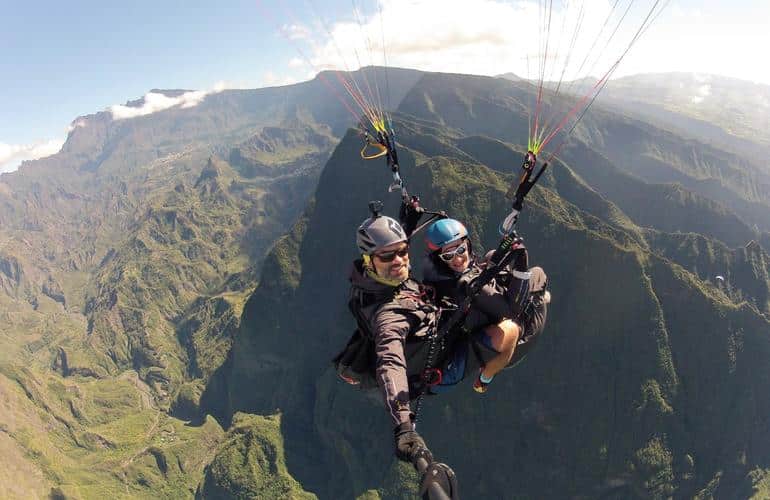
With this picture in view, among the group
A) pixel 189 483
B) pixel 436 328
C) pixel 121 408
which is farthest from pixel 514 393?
pixel 121 408

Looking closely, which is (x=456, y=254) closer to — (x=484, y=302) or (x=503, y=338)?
(x=484, y=302)

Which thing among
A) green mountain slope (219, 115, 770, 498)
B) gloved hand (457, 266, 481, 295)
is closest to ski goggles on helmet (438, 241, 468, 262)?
gloved hand (457, 266, 481, 295)

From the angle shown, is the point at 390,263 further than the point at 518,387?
No

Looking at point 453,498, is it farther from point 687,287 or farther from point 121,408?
point 121,408

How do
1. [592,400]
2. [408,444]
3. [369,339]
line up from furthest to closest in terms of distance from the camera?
[592,400] < [369,339] < [408,444]

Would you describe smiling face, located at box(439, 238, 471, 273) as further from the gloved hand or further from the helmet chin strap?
the helmet chin strap

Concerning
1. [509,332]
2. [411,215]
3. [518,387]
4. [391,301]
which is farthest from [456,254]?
[518,387]
